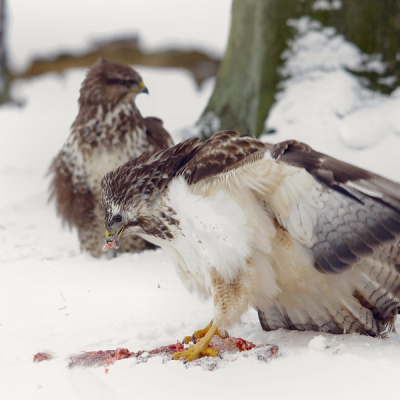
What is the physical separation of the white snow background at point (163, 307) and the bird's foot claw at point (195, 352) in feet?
0.33

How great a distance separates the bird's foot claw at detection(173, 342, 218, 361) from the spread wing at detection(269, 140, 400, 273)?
26.5 inches

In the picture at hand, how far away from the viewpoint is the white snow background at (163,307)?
2.52 meters

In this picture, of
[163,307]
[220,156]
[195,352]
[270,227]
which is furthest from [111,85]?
[195,352]

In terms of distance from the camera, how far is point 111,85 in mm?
5039

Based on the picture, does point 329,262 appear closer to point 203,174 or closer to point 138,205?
point 203,174

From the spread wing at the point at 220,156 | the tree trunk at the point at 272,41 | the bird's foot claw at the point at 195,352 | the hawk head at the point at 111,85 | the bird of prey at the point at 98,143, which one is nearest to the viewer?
the spread wing at the point at 220,156

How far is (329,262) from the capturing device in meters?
2.66

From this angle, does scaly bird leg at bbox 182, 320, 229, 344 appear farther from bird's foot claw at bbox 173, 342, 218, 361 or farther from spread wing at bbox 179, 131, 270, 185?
spread wing at bbox 179, 131, 270, 185

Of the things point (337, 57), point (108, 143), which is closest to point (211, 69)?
point (337, 57)

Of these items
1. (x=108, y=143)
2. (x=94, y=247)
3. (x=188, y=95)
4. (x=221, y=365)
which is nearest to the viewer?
(x=221, y=365)

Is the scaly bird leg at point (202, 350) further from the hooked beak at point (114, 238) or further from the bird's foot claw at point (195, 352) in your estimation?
the hooked beak at point (114, 238)

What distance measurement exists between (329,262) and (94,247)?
2981 mm

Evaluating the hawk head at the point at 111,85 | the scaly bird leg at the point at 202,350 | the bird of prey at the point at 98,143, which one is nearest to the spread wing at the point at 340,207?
the scaly bird leg at the point at 202,350

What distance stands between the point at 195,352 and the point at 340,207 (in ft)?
3.03
